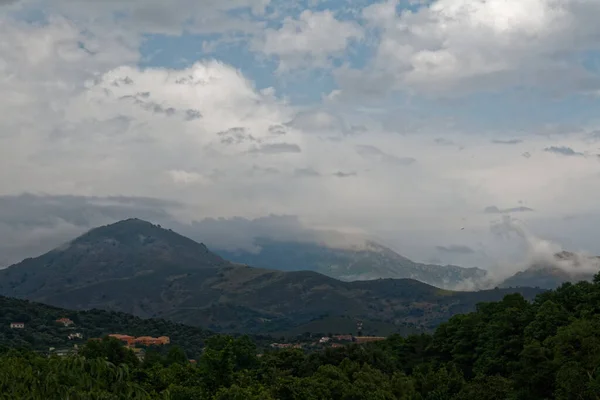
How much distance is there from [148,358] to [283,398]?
3522 centimetres

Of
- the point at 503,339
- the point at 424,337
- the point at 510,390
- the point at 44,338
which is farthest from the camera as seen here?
the point at 44,338

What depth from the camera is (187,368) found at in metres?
79.3

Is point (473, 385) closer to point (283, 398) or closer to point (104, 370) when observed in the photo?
point (283, 398)

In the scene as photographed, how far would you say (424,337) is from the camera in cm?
11031

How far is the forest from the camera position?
210 ft

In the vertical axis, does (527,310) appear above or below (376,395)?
above

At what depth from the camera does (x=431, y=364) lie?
97875 millimetres

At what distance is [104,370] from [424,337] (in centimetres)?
8589

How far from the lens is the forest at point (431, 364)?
210 ft

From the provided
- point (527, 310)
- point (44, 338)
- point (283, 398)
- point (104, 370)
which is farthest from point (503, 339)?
point (44, 338)

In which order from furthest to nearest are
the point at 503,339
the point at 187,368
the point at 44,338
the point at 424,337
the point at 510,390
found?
the point at 44,338
the point at 424,337
the point at 503,339
the point at 187,368
the point at 510,390

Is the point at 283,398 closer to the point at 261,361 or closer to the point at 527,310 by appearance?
the point at 261,361

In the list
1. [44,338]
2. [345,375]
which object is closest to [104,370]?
[345,375]

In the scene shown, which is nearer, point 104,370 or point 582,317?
point 104,370
